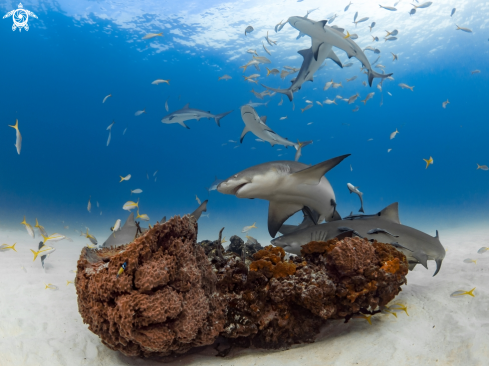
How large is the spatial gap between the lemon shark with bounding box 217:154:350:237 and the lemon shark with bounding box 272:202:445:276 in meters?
0.65

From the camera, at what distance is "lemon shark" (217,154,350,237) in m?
3.71

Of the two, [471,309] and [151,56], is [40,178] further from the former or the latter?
[471,309]

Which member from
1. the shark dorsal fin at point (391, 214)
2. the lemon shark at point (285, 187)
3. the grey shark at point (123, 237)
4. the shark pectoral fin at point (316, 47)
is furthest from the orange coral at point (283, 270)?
the shark pectoral fin at point (316, 47)

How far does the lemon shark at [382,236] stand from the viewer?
360cm

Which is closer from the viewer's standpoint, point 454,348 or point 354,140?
point 454,348

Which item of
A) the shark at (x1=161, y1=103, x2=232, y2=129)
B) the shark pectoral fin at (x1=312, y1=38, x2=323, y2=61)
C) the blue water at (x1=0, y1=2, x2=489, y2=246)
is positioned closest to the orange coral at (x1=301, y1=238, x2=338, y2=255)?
the shark pectoral fin at (x1=312, y1=38, x2=323, y2=61)

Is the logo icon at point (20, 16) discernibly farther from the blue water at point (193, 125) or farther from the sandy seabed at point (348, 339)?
the sandy seabed at point (348, 339)

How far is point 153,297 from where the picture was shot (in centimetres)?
216

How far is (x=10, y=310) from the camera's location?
140 inches

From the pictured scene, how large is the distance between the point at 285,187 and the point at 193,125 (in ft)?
315

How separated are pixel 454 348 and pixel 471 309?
1.14 meters

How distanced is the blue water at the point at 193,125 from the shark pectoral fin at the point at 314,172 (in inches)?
643

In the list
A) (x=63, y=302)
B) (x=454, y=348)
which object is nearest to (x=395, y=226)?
(x=454, y=348)

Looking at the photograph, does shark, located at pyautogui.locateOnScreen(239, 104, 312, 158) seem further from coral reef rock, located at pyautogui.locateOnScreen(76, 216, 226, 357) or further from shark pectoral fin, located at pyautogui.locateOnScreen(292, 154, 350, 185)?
coral reef rock, located at pyautogui.locateOnScreen(76, 216, 226, 357)
